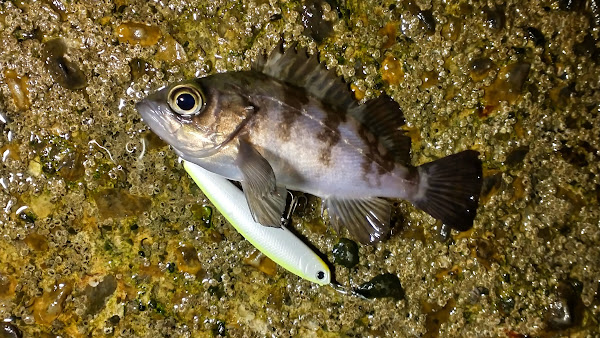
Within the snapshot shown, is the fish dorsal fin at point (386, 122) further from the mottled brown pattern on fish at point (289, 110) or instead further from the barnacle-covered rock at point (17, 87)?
the barnacle-covered rock at point (17, 87)

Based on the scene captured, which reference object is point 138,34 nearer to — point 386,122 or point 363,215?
point 386,122

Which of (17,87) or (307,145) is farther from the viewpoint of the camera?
(17,87)

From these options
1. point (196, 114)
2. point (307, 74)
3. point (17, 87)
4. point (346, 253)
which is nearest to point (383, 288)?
point (346, 253)

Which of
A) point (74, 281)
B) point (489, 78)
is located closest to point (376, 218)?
point (489, 78)

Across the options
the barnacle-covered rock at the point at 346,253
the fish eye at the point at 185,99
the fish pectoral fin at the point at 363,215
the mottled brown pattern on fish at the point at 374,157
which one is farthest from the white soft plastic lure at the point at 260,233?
the mottled brown pattern on fish at the point at 374,157

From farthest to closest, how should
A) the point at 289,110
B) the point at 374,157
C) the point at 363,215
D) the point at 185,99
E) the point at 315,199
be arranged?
the point at 315,199 → the point at 363,215 → the point at 374,157 → the point at 289,110 → the point at 185,99

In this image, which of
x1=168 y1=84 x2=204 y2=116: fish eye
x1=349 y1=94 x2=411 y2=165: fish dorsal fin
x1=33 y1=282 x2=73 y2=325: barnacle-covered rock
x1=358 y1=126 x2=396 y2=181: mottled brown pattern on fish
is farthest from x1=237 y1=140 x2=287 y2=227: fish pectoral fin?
x1=33 y1=282 x2=73 y2=325: barnacle-covered rock

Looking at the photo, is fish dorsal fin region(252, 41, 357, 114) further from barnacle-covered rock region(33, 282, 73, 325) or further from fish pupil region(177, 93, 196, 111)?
barnacle-covered rock region(33, 282, 73, 325)
